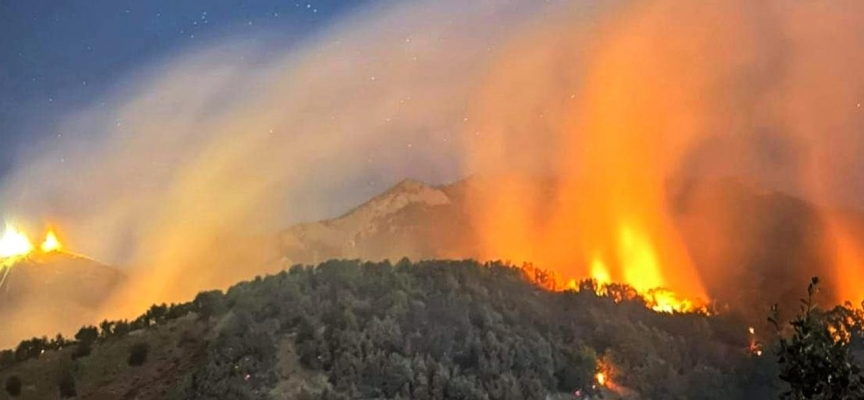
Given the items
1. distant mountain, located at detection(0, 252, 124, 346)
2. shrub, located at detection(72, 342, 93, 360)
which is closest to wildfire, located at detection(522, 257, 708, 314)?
shrub, located at detection(72, 342, 93, 360)

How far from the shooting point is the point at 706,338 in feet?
130

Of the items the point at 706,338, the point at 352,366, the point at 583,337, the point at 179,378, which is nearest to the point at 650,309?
the point at 706,338

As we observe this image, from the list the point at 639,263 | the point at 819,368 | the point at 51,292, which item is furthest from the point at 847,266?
the point at 51,292

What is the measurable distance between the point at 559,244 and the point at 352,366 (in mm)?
72482

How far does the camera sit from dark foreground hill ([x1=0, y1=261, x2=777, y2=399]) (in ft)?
84.1

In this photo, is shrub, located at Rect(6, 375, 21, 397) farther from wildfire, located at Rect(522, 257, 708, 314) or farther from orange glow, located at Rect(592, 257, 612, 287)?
orange glow, located at Rect(592, 257, 612, 287)

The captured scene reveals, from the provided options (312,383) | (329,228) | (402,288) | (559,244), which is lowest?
(312,383)

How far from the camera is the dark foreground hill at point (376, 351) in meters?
25.6

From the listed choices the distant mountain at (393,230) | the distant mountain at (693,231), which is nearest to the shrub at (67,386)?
the distant mountain at (693,231)

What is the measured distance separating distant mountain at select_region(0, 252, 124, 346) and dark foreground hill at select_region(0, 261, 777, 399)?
43.4 metres

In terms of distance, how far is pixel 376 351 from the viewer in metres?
27.0

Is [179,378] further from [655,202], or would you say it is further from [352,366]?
[655,202]

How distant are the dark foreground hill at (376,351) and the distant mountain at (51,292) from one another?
142 ft

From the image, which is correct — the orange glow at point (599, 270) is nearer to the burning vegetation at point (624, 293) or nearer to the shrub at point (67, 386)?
the burning vegetation at point (624, 293)
